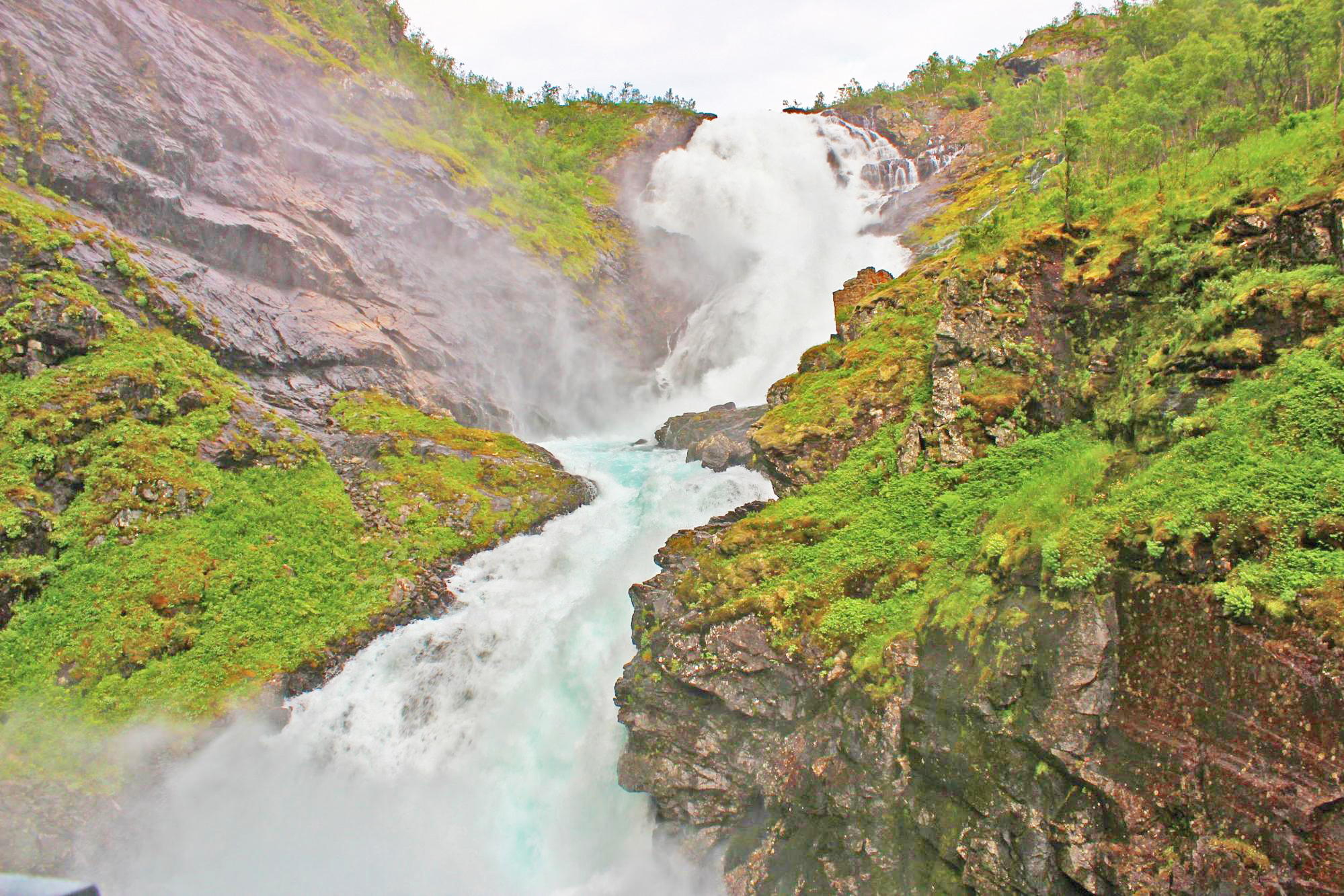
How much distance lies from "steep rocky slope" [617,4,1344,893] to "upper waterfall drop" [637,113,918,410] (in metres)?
21.9

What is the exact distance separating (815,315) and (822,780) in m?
33.9

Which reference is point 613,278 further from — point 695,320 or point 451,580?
point 451,580

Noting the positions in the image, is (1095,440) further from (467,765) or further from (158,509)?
(158,509)

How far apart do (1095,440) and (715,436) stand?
1367cm

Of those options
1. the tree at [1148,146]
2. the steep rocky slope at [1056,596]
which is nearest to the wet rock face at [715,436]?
the steep rocky slope at [1056,596]

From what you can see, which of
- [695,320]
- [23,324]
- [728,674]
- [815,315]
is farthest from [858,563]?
[695,320]

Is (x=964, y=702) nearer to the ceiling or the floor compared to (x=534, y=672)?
nearer to the floor

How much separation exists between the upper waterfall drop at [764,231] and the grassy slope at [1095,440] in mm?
19758

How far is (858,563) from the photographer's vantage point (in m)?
10.4

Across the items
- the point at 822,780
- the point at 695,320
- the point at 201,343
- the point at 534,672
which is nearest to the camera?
the point at 822,780

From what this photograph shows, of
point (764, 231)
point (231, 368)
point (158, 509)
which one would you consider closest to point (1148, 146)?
point (158, 509)

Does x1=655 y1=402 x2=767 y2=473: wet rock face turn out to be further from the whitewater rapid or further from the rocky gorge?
the whitewater rapid

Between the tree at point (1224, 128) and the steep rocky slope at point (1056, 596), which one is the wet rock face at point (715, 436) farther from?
the tree at point (1224, 128)

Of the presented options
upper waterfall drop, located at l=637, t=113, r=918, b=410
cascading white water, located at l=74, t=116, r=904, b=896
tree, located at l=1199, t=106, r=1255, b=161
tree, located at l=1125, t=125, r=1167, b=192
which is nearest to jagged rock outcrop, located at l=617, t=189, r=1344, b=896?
cascading white water, located at l=74, t=116, r=904, b=896
